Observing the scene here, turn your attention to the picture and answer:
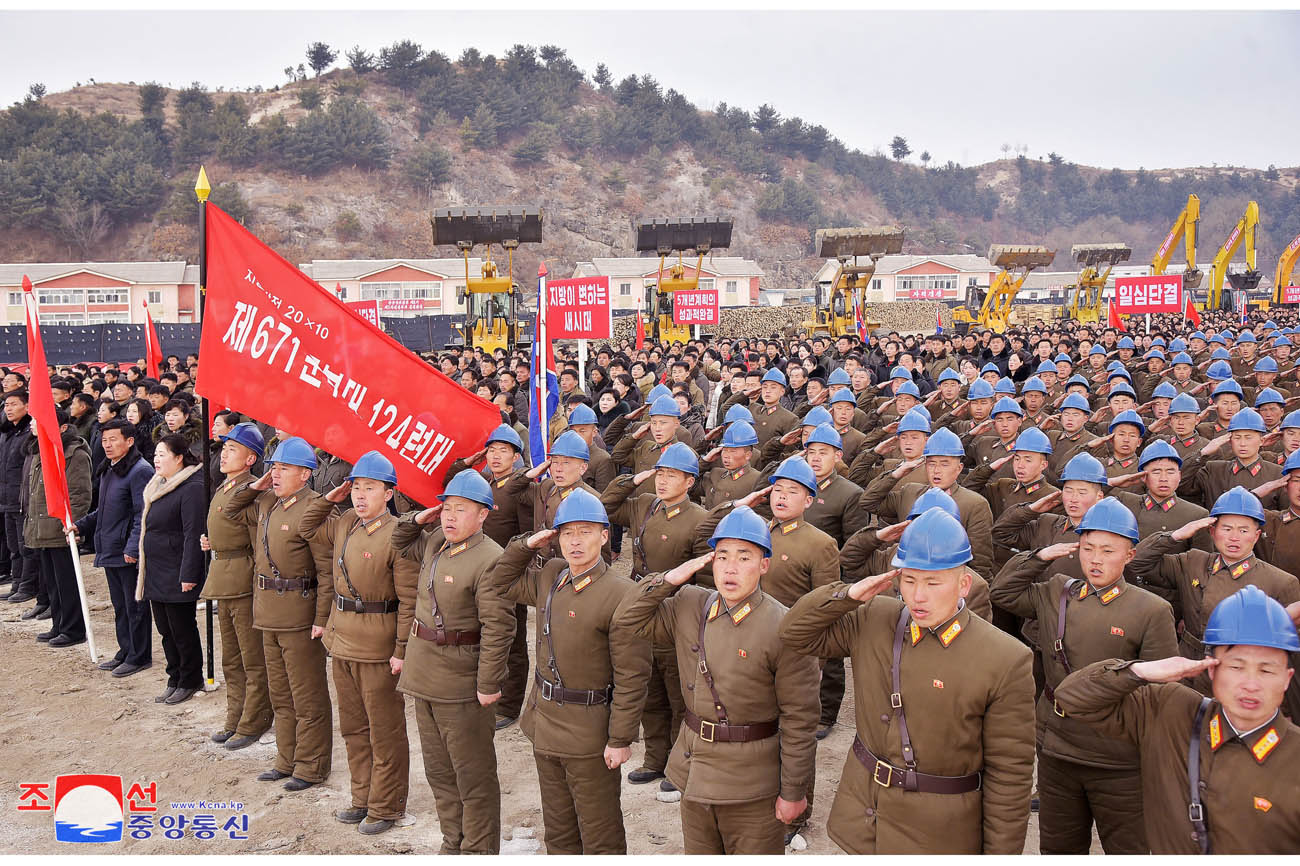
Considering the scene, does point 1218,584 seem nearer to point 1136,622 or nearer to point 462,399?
point 1136,622

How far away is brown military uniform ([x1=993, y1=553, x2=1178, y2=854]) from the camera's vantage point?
392 centimetres

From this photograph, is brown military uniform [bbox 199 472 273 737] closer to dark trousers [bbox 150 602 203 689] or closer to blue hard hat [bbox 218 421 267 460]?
blue hard hat [bbox 218 421 267 460]

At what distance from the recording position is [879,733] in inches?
132

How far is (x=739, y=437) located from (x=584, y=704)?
3.10m

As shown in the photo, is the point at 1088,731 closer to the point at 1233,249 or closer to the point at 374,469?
the point at 374,469

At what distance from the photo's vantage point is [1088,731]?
3.95 m

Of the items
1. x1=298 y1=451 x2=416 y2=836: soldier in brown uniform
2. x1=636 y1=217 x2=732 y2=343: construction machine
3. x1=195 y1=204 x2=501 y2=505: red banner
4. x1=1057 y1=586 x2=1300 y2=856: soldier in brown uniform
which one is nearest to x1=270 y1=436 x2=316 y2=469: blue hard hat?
x1=195 y1=204 x2=501 y2=505: red banner

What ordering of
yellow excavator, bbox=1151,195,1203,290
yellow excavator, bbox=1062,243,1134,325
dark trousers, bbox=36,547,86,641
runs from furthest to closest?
1. yellow excavator, bbox=1062,243,1134,325
2. yellow excavator, bbox=1151,195,1203,290
3. dark trousers, bbox=36,547,86,641

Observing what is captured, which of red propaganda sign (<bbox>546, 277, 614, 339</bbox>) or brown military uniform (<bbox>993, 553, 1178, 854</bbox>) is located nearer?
brown military uniform (<bbox>993, 553, 1178, 854</bbox>)

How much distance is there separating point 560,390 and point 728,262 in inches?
1868

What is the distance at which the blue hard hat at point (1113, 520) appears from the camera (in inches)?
157

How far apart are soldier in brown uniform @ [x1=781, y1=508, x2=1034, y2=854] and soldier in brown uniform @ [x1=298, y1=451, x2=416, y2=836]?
8.82ft

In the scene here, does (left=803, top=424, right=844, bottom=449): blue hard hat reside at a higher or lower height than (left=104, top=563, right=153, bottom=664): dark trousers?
higher

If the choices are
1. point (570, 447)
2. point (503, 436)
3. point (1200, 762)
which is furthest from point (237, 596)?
point (1200, 762)
